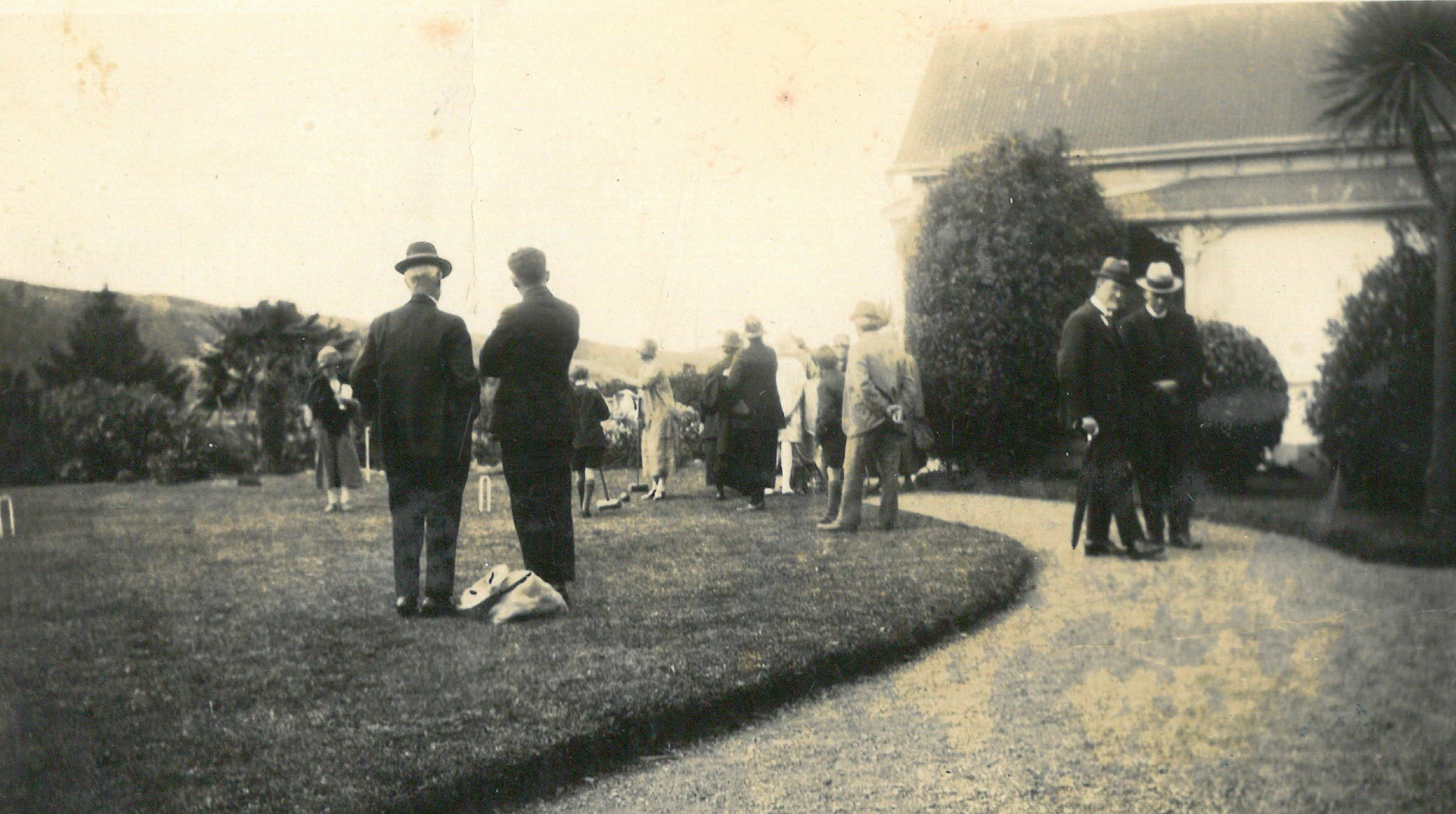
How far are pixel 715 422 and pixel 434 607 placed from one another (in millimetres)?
927

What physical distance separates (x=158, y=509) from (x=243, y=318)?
22.7 inches

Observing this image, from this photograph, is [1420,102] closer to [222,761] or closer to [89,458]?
[222,761]

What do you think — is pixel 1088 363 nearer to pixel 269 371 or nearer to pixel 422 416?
pixel 422 416

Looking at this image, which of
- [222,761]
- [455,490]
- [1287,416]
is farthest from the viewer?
[1287,416]

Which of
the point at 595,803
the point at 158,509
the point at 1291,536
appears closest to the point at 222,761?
the point at 158,509

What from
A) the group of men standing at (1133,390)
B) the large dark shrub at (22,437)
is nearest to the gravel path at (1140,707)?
the group of men standing at (1133,390)

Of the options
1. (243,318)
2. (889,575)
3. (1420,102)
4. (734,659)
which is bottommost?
(734,659)

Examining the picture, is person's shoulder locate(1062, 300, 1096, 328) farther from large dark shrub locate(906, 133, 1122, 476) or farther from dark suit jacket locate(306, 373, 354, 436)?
dark suit jacket locate(306, 373, 354, 436)

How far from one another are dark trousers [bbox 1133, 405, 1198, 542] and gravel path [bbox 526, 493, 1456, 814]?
0.31ft

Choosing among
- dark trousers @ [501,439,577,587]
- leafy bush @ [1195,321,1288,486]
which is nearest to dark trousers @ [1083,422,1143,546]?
leafy bush @ [1195,321,1288,486]

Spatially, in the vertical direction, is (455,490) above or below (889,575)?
above

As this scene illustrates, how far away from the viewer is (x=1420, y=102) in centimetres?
297

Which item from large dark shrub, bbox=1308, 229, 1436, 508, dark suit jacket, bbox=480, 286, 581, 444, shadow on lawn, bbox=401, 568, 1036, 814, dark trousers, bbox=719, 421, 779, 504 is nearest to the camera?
shadow on lawn, bbox=401, 568, 1036, 814

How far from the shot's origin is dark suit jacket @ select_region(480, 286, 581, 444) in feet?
8.38
